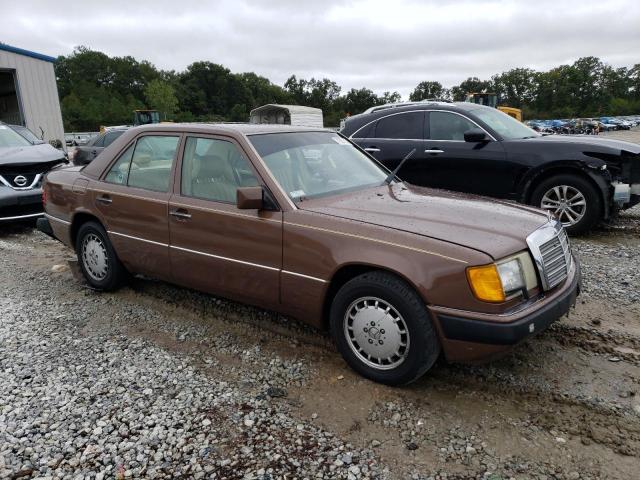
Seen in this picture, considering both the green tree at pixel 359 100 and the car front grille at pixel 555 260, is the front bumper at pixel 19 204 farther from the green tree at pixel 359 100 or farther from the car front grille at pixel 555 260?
the green tree at pixel 359 100

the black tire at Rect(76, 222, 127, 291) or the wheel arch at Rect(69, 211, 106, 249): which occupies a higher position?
the wheel arch at Rect(69, 211, 106, 249)

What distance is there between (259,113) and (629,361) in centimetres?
2759

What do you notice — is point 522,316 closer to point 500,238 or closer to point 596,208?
point 500,238

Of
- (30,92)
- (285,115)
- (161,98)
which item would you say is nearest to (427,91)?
(161,98)

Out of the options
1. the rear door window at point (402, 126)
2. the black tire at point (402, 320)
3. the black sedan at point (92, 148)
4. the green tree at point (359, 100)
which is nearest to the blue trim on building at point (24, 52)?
the black sedan at point (92, 148)

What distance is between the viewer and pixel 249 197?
3.28m

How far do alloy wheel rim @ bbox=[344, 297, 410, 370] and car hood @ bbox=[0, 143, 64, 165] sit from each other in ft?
22.3

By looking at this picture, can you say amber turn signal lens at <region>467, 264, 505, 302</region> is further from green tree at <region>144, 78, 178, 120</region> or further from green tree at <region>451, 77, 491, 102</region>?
green tree at <region>451, 77, 491, 102</region>

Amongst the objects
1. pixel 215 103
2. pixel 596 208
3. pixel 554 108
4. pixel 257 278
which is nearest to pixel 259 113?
pixel 596 208

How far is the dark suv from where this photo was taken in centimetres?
604

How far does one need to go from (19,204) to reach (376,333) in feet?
21.9

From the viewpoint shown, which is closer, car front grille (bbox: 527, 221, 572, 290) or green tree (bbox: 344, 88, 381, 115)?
car front grille (bbox: 527, 221, 572, 290)

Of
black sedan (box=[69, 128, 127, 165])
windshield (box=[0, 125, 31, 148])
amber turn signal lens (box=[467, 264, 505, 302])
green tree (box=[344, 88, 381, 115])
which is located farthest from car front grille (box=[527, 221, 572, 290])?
green tree (box=[344, 88, 381, 115])

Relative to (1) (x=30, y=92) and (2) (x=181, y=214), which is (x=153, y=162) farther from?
(1) (x=30, y=92)
